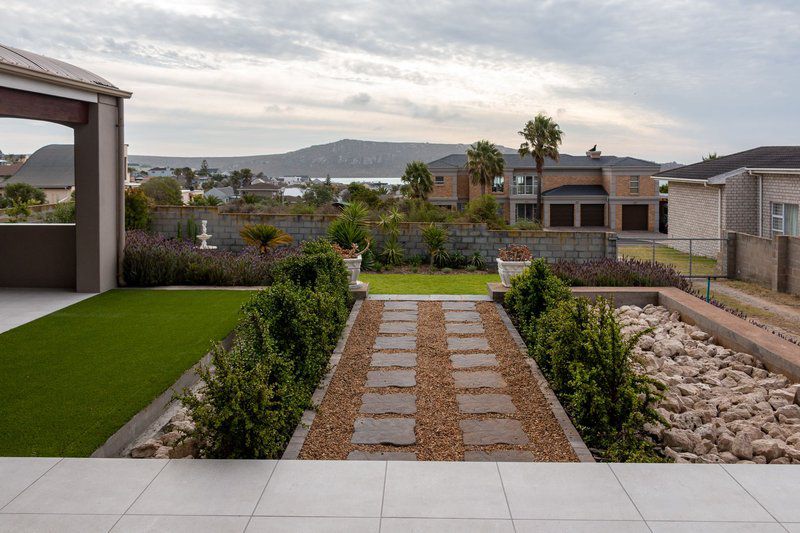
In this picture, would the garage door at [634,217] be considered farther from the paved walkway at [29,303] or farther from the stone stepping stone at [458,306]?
the paved walkway at [29,303]

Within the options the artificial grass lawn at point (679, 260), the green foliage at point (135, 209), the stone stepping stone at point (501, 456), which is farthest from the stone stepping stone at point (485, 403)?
the green foliage at point (135, 209)

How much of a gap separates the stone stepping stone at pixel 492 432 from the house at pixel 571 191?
155 feet

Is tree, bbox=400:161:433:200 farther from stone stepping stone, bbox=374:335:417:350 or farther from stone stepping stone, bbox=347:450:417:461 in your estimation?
stone stepping stone, bbox=347:450:417:461

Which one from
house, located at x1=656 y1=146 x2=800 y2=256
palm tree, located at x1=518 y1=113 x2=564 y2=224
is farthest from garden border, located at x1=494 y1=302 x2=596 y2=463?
palm tree, located at x1=518 y1=113 x2=564 y2=224

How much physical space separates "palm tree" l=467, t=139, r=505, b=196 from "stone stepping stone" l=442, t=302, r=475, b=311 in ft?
135

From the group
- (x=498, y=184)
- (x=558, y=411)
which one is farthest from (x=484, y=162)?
(x=558, y=411)

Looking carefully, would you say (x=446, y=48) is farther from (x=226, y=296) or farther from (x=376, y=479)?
(x=376, y=479)

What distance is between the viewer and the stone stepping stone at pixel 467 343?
8.25 m

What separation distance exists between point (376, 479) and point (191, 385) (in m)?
3.14

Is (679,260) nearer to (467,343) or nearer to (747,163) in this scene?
(747,163)

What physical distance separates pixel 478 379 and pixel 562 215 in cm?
4812

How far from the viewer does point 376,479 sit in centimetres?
435

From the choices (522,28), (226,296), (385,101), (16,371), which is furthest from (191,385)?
(385,101)

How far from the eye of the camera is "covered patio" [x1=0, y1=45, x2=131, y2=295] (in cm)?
1011
